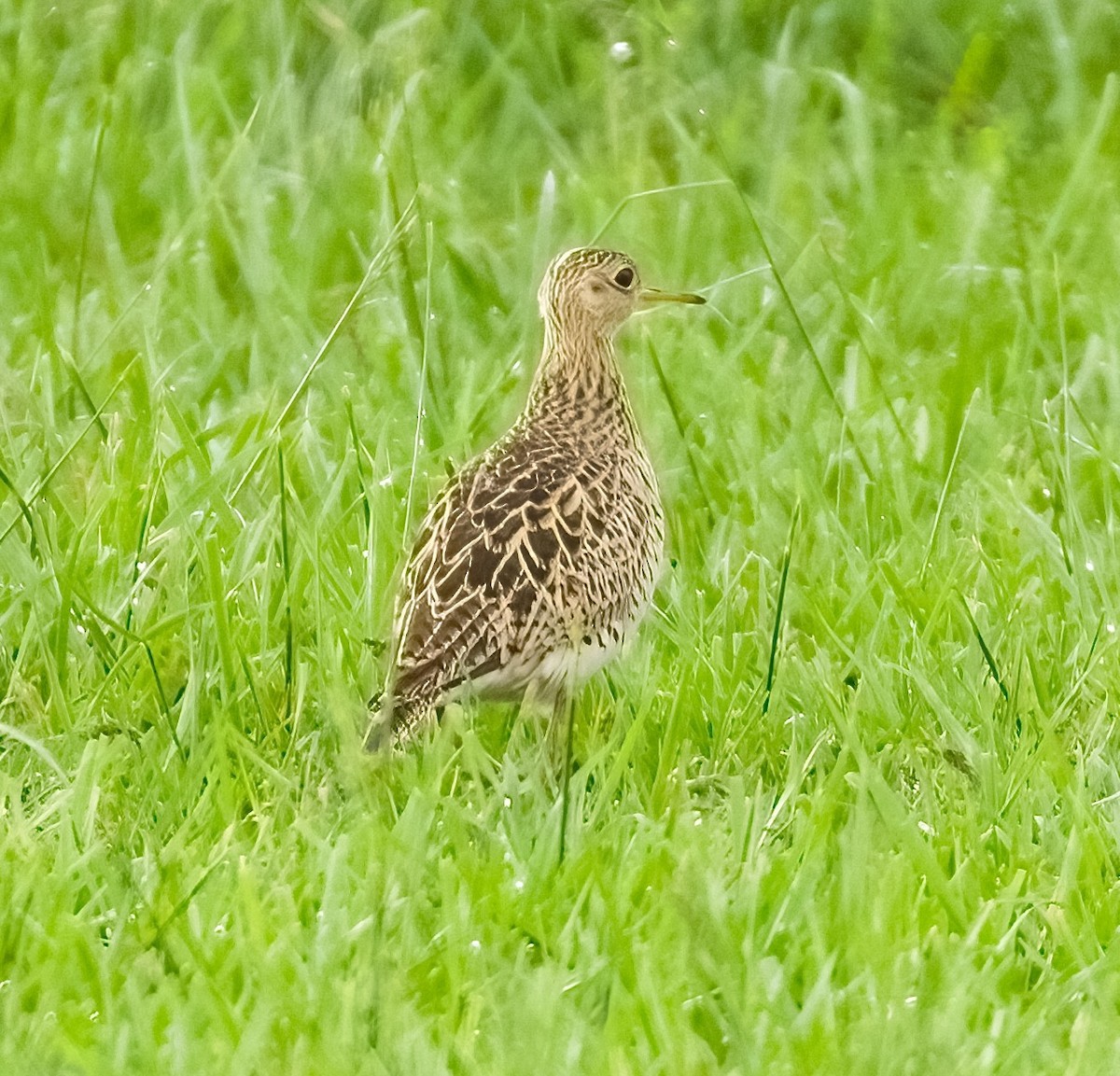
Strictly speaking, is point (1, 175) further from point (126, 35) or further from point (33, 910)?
point (33, 910)

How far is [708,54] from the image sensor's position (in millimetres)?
8148

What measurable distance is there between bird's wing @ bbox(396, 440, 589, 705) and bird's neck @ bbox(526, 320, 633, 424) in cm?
36

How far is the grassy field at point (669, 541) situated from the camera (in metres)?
3.83

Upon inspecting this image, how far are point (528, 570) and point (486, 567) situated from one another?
0.27 feet

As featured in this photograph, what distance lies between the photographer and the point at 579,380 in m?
5.34

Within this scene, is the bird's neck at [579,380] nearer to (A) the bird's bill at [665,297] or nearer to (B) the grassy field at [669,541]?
(A) the bird's bill at [665,297]

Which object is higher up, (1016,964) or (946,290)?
(1016,964)

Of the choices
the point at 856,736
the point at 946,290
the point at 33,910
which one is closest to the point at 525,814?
the point at 856,736

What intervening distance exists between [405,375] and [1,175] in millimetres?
1778

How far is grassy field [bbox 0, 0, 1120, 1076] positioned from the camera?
12.6 ft

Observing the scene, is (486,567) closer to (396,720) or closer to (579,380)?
(396,720)

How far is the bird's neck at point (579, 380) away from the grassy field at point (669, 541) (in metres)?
0.34

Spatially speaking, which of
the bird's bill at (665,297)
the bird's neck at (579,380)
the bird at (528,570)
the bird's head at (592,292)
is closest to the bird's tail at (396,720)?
the bird at (528,570)

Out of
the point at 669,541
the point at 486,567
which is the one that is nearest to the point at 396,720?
the point at 486,567
